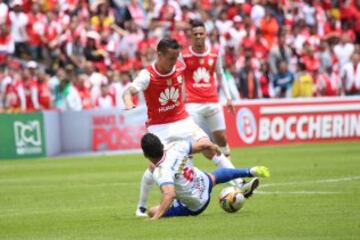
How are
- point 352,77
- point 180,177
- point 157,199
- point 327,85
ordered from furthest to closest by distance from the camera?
1. point 327,85
2. point 352,77
3. point 157,199
4. point 180,177

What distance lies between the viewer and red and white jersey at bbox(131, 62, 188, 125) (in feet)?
42.4

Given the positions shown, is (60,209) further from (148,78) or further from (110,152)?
(110,152)

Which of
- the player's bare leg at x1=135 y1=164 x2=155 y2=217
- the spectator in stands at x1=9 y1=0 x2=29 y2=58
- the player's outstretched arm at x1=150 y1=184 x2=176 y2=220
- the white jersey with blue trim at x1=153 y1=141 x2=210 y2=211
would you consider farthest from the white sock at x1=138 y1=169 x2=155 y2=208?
the spectator in stands at x1=9 y1=0 x2=29 y2=58

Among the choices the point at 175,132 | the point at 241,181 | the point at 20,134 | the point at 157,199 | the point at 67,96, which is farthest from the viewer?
the point at 67,96

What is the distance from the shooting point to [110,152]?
85.5ft

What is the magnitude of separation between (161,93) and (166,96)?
0.09m

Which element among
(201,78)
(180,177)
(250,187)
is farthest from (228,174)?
(201,78)

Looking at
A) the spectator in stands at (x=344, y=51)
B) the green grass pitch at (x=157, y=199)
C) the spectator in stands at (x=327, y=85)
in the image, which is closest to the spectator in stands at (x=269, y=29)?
the spectator in stands at (x=344, y=51)

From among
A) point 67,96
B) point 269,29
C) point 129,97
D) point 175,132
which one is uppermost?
point 129,97

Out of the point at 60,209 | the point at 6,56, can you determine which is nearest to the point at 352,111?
the point at 6,56

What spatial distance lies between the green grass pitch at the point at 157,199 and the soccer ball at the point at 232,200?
11 centimetres

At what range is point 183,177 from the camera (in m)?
11.6

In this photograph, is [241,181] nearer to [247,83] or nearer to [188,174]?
[188,174]

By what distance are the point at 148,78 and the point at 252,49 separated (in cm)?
1899
